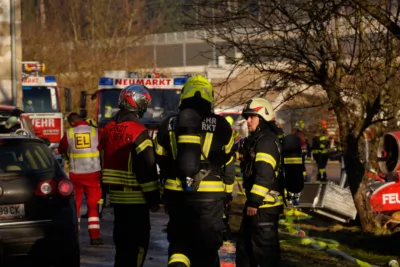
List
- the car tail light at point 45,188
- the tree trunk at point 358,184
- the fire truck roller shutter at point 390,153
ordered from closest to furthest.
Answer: the car tail light at point 45,188
the fire truck roller shutter at point 390,153
the tree trunk at point 358,184

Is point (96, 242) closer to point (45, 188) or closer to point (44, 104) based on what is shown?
point (45, 188)

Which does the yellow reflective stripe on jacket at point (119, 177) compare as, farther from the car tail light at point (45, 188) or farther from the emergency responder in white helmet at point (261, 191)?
the emergency responder in white helmet at point (261, 191)

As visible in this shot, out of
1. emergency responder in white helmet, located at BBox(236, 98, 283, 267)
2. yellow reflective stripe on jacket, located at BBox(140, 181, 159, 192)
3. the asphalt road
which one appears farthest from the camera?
the asphalt road

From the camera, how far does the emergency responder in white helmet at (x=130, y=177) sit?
7609mm

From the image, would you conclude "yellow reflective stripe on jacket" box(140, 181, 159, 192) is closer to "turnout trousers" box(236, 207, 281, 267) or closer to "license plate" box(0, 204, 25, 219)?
"turnout trousers" box(236, 207, 281, 267)

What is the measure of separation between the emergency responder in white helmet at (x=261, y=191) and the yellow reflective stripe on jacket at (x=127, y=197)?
89 cm

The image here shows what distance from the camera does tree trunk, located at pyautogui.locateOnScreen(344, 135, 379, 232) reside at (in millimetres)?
14250

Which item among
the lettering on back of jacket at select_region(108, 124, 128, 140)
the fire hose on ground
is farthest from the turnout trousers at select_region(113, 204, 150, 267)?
the fire hose on ground

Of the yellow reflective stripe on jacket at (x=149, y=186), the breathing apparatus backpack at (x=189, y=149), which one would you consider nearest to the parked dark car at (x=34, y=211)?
the yellow reflective stripe on jacket at (x=149, y=186)

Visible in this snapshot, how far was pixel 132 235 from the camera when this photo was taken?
25.5ft

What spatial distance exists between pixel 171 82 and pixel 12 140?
12.0m

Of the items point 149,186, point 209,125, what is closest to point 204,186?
point 209,125

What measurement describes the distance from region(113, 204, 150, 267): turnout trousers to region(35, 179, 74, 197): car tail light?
113 cm

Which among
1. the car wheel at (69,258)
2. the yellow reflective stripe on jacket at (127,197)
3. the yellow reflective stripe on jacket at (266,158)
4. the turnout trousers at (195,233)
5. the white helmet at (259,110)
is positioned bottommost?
the car wheel at (69,258)
